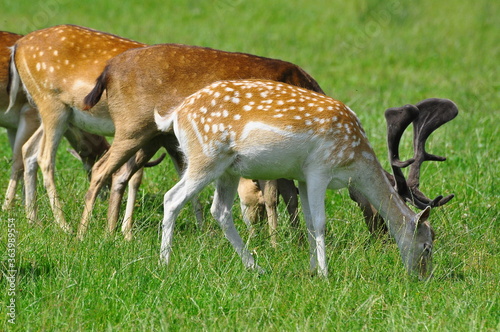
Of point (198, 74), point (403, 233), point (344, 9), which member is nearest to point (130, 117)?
point (198, 74)

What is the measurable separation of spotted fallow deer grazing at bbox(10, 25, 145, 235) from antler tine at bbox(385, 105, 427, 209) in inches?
86.9

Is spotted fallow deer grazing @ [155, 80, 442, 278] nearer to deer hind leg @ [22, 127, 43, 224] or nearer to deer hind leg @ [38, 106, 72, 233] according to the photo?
deer hind leg @ [38, 106, 72, 233]

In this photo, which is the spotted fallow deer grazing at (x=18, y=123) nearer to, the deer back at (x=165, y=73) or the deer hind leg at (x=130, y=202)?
the deer hind leg at (x=130, y=202)

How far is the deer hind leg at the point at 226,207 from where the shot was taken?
18.9 feet

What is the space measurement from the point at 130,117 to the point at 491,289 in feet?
9.50

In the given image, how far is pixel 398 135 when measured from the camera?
226 inches

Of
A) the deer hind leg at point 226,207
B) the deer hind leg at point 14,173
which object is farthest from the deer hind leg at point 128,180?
the deer hind leg at point 226,207

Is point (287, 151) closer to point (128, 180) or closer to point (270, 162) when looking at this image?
point (270, 162)

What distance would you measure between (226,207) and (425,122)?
4.99 feet

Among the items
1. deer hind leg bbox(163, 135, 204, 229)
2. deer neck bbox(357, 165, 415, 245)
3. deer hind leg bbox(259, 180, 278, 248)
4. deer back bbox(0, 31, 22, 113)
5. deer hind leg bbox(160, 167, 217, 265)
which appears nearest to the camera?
deer hind leg bbox(160, 167, 217, 265)

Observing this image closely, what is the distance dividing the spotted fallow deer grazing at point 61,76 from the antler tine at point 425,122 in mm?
2296

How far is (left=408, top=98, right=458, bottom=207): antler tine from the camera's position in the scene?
586cm

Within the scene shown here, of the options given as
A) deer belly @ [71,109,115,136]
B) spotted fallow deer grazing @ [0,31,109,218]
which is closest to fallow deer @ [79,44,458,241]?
deer belly @ [71,109,115,136]

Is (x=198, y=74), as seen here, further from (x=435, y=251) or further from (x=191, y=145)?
(x=435, y=251)
